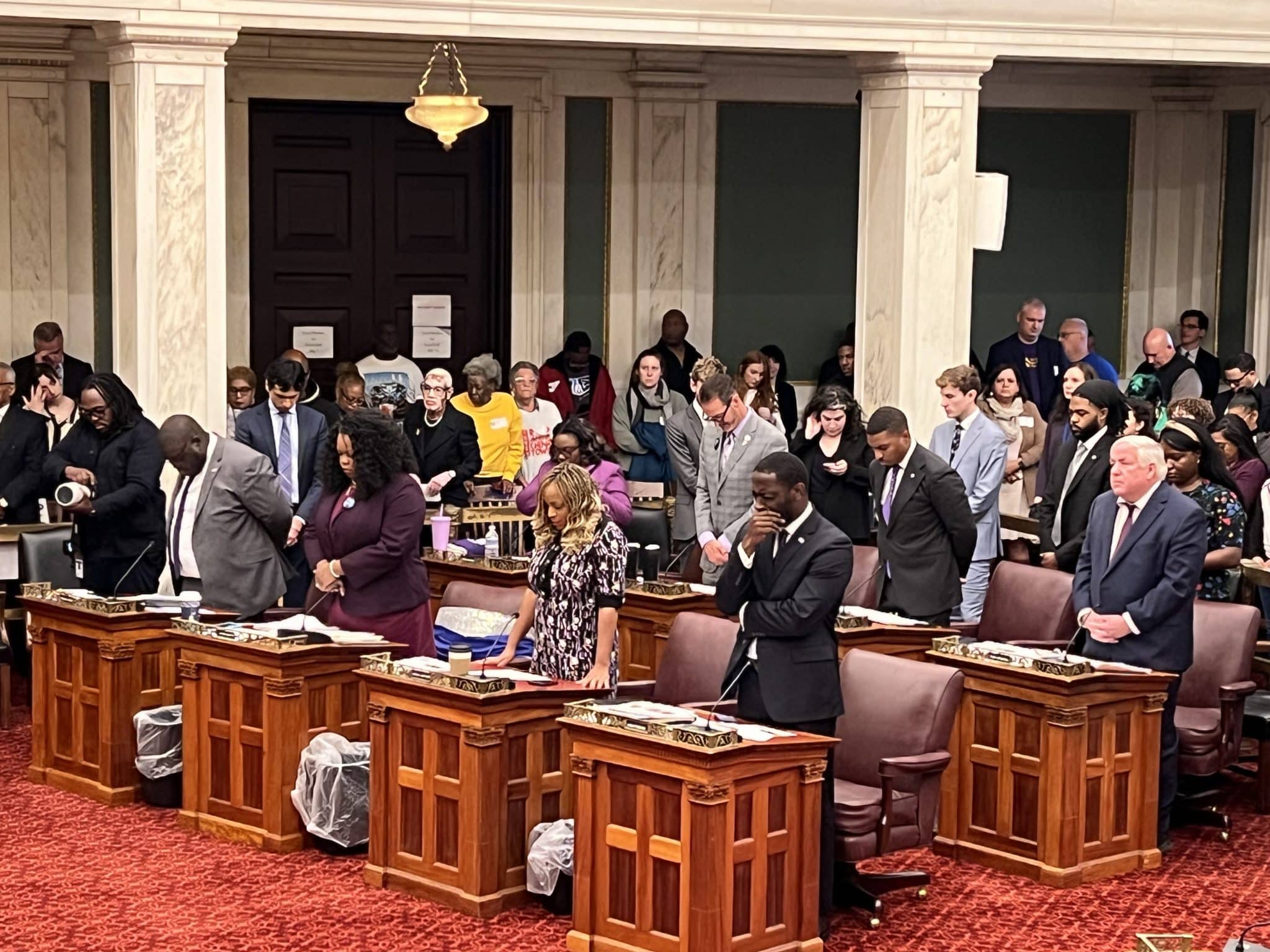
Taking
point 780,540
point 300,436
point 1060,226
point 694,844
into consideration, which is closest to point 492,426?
point 300,436

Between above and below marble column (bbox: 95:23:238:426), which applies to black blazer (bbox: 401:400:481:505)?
below

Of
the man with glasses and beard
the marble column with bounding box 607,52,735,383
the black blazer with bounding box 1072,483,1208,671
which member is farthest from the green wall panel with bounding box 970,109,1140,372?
the black blazer with bounding box 1072,483,1208,671

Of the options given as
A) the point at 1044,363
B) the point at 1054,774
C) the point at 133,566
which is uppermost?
the point at 1044,363

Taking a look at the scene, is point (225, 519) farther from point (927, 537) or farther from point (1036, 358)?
point (1036, 358)

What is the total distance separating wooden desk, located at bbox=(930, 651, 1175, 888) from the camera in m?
7.54

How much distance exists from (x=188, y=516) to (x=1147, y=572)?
12.8 ft

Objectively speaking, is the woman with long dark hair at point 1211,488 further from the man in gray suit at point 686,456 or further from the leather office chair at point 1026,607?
the man in gray suit at point 686,456

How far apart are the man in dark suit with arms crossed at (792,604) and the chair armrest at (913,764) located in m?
Answer: 0.19

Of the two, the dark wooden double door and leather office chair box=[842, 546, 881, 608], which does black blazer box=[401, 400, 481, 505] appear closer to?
leather office chair box=[842, 546, 881, 608]

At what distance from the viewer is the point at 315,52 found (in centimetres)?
1417

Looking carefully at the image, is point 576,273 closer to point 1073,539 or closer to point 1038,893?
point 1073,539

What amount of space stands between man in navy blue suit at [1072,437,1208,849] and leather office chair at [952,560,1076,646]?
2.78 ft

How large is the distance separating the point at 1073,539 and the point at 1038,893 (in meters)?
2.20

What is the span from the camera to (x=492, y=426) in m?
12.0
